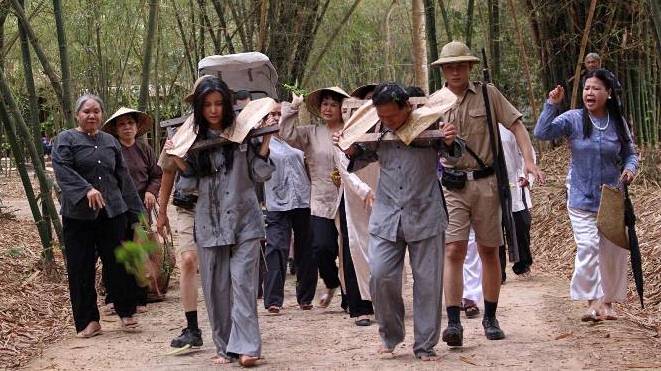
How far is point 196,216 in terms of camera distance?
243 inches

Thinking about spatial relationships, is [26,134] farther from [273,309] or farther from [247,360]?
[247,360]

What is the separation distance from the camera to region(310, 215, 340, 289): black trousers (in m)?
7.90

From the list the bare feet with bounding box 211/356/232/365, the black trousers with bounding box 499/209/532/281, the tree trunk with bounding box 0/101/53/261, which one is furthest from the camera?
the black trousers with bounding box 499/209/532/281

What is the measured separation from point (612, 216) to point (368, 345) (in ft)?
5.26

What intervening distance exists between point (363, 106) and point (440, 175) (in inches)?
30.3

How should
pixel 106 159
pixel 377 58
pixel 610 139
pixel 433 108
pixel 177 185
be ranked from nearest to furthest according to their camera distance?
pixel 433 108, pixel 177 185, pixel 610 139, pixel 106 159, pixel 377 58

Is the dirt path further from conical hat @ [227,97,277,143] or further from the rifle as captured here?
conical hat @ [227,97,277,143]

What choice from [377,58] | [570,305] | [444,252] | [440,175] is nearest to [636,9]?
[570,305]

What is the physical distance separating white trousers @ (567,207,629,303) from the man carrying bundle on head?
1336mm

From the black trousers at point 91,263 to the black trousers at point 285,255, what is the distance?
39.4 inches

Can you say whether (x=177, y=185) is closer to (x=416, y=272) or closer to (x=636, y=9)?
(x=416, y=272)

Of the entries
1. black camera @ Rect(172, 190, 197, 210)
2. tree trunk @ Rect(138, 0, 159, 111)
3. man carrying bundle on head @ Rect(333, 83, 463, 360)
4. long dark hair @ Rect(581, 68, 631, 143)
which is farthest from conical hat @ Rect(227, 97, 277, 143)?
tree trunk @ Rect(138, 0, 159, 111)

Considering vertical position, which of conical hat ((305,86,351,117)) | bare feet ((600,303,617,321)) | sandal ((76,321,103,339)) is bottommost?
bare feet ((600,303,617,321))

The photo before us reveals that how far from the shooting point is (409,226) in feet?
19.2
